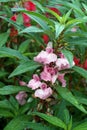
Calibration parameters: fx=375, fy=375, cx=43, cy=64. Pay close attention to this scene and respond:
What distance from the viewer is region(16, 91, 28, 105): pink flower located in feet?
5.64

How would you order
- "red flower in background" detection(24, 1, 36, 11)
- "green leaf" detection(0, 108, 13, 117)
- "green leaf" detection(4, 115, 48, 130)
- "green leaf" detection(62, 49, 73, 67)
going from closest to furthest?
"green leaf" detection(62, 49, 73, 67) → "green leaf" detection(4, 115, 48, 130) → "green leaf" detection(0, 108, 13, 117) → "red flower in background" detection(24, 1, 36, 11)

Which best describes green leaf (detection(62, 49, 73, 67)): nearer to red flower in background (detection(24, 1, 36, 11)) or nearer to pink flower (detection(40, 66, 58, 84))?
pink flower (detection(40, 66, 58, 84))

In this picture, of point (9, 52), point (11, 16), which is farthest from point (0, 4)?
point (9, 52)

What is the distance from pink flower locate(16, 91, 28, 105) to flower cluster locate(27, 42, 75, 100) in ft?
0.40

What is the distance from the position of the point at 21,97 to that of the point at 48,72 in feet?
0.86

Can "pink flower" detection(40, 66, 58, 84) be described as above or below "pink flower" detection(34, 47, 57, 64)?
below

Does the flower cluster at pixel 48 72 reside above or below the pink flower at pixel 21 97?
above

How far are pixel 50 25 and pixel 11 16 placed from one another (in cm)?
59

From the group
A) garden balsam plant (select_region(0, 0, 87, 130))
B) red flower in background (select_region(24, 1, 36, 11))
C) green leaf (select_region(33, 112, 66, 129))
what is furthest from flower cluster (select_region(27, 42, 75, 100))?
red flower in background (select_region(24, 1, 36, 11))

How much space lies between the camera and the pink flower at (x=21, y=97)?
1.72 m

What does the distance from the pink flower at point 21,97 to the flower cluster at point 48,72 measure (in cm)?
12

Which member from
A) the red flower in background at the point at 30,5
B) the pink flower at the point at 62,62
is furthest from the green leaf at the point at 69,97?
the red flower in background at the point at 30,5

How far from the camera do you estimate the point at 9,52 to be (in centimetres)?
158

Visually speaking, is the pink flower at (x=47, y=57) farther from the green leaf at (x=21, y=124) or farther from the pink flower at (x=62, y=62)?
the green leaf at (x=21, y=124)
